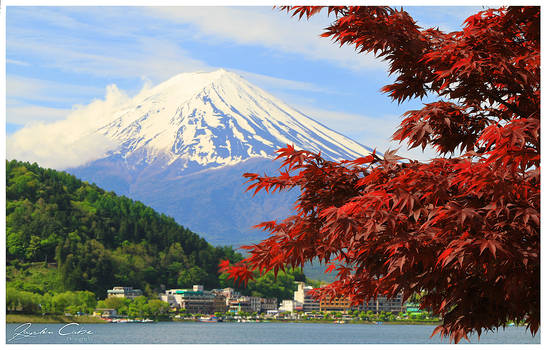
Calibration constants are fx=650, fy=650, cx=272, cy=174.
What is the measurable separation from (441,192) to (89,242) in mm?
134005

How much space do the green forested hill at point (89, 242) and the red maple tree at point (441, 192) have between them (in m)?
117

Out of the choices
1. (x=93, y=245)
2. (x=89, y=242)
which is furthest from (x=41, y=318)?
(x=93, y=245)

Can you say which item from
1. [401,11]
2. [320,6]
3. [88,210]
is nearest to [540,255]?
[401,11]

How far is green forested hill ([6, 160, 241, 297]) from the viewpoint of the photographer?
12419 cm

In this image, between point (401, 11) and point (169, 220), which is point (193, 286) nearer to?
point (169, 220)

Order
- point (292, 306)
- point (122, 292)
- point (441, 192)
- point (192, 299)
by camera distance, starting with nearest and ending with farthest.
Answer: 1. point (441, 192)
2. point (122, 292)
3. point (192, 299)
4. point (292, 306)

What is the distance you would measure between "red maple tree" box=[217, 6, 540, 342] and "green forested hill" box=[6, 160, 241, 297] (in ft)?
385

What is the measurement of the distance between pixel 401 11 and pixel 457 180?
220cm

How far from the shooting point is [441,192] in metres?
5.07

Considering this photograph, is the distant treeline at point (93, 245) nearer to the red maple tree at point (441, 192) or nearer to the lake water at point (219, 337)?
the lake water at point (219, 337)

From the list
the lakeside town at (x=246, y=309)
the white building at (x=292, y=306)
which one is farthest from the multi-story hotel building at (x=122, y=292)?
the white building at (x=292, y=306)

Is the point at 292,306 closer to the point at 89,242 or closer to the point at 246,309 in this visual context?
the point at 246,309

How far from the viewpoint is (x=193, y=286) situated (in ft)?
447

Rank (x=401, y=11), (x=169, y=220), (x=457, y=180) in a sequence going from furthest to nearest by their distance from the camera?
1. (x=169, y=220)
2. (x=401, y=11)
3. (x=457, y=180)
